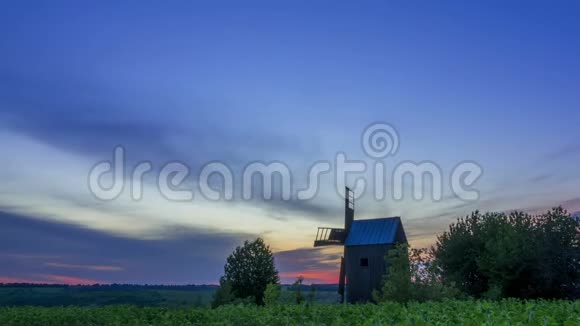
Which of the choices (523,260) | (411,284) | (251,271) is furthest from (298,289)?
(523,260)

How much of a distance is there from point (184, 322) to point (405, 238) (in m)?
38.9

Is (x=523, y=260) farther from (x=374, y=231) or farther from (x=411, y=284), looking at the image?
(x=411, y=284)

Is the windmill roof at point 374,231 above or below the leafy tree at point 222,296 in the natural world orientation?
above

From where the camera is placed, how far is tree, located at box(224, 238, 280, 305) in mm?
49094

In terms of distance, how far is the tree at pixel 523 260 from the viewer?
42844 mm

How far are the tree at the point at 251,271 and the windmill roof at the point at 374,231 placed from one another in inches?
324

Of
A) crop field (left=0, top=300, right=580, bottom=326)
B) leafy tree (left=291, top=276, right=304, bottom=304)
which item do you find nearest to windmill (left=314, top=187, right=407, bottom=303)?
leafy tree (left=291, top=276, right=304, bottom=304)

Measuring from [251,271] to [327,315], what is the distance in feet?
127

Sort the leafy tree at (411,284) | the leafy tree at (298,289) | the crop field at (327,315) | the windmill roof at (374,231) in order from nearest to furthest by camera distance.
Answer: the crop field at (327,315) → the leafy tree at (411,284) → the leafy tree at (298,289) → the windmill roof at (374,231)

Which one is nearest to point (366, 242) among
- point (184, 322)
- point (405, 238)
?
point (405, 238)

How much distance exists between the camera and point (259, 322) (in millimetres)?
11953

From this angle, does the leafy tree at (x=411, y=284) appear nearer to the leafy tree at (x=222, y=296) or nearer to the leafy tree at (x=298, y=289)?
the leafy tree at (x=298, y=289)

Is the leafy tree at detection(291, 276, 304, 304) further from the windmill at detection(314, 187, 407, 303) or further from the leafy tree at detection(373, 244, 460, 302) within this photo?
the windmill at detection(314, 187, 407, 303)

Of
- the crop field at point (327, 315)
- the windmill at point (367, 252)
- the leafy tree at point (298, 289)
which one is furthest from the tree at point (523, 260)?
the crop field at point (327, 315)
